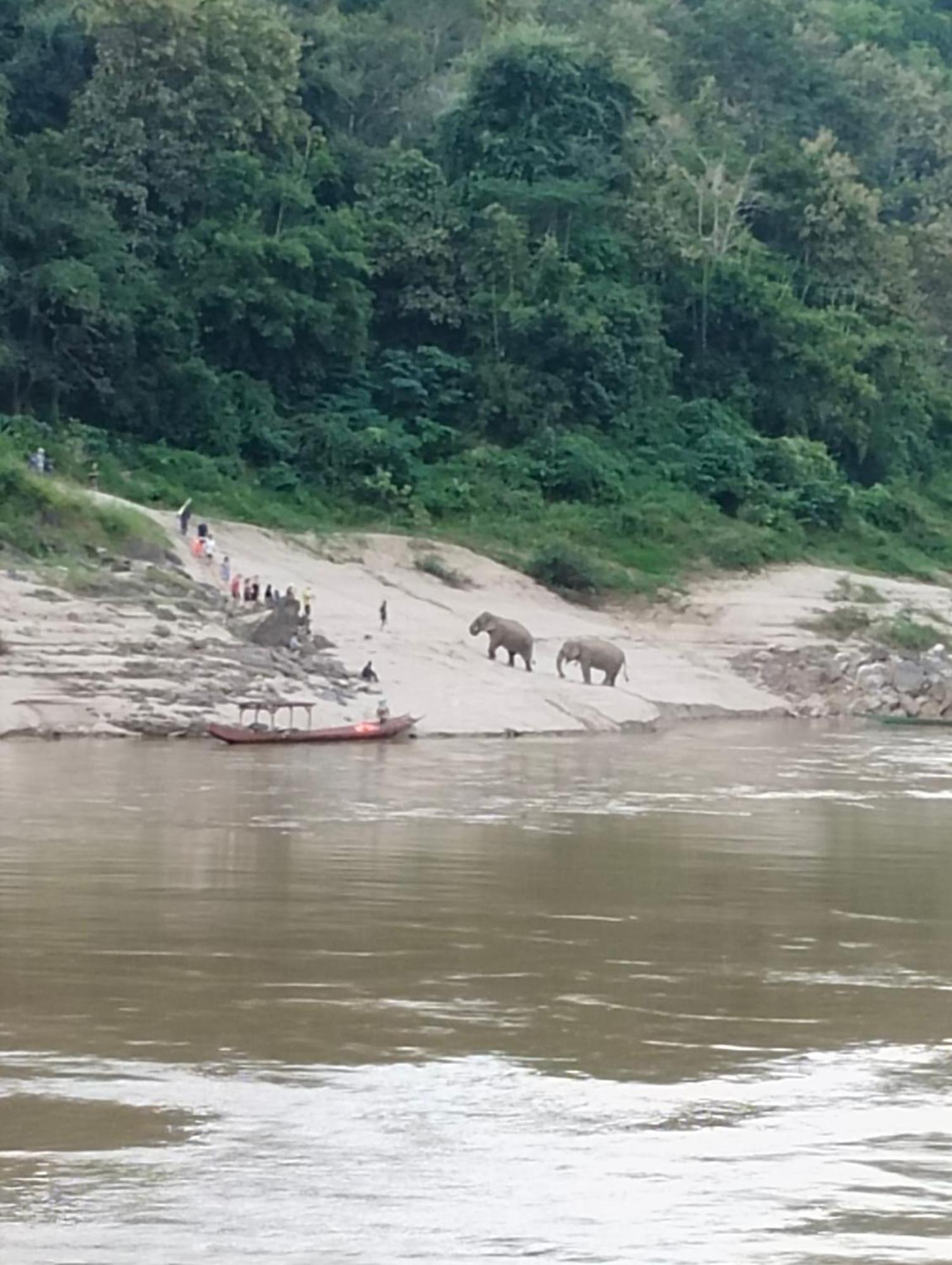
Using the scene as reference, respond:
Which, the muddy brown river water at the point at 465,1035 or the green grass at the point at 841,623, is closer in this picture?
the muddy brown river water at the point at 465,1035

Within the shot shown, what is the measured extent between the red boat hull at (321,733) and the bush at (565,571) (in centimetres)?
1062

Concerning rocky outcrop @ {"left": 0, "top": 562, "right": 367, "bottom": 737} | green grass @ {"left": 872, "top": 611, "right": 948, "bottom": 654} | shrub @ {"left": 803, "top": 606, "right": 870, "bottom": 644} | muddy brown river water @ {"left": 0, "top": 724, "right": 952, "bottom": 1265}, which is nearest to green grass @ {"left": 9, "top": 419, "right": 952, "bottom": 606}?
shrub @ {"left": 803, "top": 606, "right": 870, "bottom": 644}

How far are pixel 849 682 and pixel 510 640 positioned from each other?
258 inches

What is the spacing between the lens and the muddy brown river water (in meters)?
7.39

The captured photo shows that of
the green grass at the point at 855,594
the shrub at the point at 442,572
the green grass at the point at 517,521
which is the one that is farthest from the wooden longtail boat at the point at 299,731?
the green grass at the point at 855,594

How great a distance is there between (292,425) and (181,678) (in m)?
14.6

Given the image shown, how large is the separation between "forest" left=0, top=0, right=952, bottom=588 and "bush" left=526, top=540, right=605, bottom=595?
0.07 meters

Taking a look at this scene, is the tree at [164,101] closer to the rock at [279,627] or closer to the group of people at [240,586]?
the group of people at [240,586]

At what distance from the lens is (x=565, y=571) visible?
38.4 m

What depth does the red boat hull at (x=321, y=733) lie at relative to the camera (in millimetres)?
25688

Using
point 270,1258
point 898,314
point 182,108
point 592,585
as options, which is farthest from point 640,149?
point 270,1258

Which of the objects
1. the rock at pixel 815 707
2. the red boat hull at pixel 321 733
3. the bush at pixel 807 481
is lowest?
the red boat hull at pixel 321 733

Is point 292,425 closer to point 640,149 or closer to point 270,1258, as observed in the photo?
point 640,149

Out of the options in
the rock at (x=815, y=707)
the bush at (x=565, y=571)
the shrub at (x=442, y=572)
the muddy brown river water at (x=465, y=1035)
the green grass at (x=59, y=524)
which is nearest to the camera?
the muddy brown river water at (x=465, y=1035)
